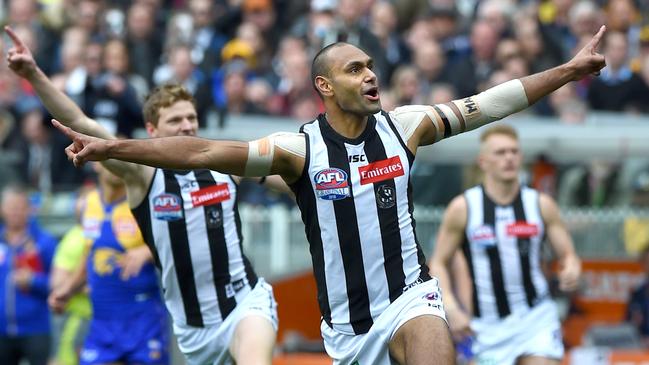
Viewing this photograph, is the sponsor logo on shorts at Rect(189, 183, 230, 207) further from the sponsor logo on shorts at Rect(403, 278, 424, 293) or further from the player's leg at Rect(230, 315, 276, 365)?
the sponsor logo on shorts at Rect(403, 278, 424, 293)

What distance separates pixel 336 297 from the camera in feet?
25.8

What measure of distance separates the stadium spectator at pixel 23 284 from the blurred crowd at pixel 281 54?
144 centimetres

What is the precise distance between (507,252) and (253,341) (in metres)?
2.77

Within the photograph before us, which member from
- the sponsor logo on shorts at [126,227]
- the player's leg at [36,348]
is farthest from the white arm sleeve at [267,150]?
the player's leg at [36,348]

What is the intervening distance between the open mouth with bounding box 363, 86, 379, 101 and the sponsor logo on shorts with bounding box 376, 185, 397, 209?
1.65ft

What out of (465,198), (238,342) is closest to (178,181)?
(238,342)

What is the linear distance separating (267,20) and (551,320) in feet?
26.8

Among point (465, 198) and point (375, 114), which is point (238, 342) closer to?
point (375, 114)

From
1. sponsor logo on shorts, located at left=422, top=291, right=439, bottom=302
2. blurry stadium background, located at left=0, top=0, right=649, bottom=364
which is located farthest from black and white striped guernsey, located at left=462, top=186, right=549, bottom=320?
sponsor logo on shorts, located at left=422, top=291, right=439, bottom=302

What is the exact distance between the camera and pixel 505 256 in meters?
10.6

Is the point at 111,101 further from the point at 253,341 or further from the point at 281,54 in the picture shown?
the point at 253,341

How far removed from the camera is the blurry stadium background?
1398 cm

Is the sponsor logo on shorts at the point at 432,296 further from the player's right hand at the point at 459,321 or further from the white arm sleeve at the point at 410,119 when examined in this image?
the player's right hand at the point at 459,321

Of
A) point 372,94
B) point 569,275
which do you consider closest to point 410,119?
point 372,94
